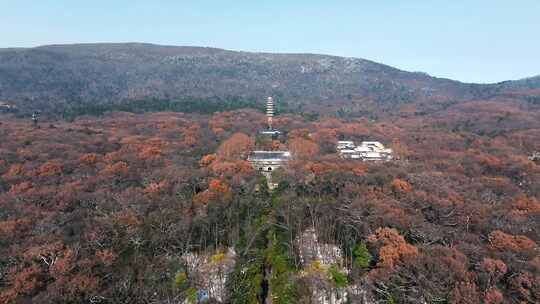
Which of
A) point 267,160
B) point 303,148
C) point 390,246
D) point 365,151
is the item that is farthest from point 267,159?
point 390,246

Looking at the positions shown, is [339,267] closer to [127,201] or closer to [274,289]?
[274,289]

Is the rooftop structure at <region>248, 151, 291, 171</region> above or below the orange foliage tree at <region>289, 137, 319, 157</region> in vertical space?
below

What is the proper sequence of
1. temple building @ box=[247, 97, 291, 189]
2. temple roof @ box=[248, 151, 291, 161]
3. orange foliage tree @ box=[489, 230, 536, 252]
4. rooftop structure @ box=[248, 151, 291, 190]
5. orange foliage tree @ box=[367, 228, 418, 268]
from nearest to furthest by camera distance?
orange foliage tree @ box=[367, 228, 418, 268], orange foliage tree @ box=[489, 230, 536, 252], temple building @ box=[247, 97, 291, 189], rooftop structure @ box=[248, 151, 291, 190], temple roof @ box=[248, 151, 291, 161]

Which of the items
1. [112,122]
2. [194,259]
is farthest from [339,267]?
[112,122]

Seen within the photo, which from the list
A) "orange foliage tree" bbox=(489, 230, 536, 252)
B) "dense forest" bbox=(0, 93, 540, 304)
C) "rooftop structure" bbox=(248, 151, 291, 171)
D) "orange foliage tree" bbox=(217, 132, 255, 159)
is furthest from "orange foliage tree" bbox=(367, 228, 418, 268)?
"orange foliage tree" bbox=(217, 132, 255, 159)

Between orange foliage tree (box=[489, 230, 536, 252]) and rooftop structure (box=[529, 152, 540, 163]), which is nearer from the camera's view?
orange foliage tree (box=[489, 230, 536, 252])

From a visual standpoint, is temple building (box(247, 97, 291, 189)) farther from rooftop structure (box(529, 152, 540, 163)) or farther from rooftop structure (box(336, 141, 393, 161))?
rooftop structure (box(529, 152, 540, 163))
